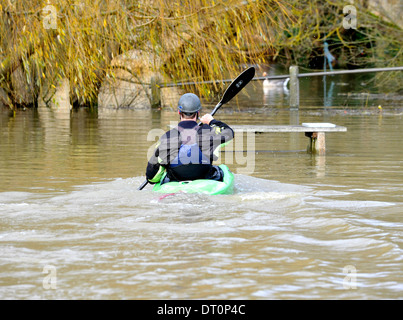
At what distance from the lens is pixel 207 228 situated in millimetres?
5180

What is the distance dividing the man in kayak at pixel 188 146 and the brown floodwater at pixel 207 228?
289 millimetres

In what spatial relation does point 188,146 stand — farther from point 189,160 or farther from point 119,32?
point 119,32

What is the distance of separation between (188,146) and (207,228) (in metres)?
1.28

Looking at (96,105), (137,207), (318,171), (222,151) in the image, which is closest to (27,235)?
(137,207)

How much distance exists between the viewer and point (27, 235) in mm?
5008

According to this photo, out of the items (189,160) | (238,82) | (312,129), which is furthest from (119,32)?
(189,160)

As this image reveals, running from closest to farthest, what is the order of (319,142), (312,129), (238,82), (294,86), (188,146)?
(188,146), (238,82), (312,129), (319,142), (294,86)

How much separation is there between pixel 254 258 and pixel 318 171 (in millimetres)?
3997

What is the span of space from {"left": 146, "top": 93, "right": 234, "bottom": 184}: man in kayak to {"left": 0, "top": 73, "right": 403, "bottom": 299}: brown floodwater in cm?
29

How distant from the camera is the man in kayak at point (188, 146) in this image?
6309mm

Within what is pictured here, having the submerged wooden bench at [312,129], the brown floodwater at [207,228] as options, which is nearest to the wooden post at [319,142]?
the submerged wooden bench at [312,129]

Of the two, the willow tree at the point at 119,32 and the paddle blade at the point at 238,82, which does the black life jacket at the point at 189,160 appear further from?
the willow tree at the point at 119,32

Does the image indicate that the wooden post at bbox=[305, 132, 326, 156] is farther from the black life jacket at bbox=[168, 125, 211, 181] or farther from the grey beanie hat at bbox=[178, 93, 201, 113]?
the grey beanie hat at bbox=[178, 93, 201, 113]
